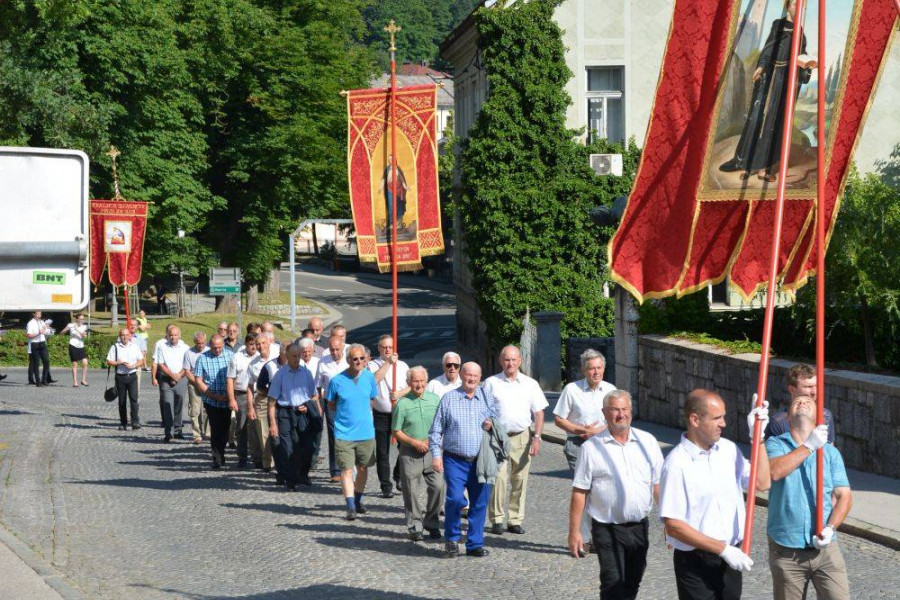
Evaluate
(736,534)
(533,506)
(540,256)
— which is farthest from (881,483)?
(540,256)

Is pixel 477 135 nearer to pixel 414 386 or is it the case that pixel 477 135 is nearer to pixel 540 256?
pixel 540 256

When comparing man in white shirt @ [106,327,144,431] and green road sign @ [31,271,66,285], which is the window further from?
green road sign @ [31,271,66,285]

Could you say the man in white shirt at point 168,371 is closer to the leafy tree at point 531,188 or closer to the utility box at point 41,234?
the utility box at point 41,234

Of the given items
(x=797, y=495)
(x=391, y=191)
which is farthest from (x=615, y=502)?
(x=391, y=191)

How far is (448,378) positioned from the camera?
44.5 ft

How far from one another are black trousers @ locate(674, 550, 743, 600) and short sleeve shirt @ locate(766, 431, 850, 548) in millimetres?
530

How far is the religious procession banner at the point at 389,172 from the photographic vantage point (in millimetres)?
16859

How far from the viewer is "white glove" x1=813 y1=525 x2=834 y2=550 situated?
296 inches

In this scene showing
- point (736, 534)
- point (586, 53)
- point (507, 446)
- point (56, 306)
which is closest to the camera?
point (56, 306)

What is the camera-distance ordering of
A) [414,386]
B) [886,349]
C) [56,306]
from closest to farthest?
1. [56,306]
2. [414,386]
3. [886,349]

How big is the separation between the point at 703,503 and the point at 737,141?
2.99 meters

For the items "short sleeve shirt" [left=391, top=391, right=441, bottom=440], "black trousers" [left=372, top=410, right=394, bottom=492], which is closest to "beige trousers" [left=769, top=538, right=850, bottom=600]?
"short sleeve shirt" [left=391, top=391, right=441, bottom=440]

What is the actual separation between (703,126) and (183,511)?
7941 millimetres

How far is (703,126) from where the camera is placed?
9219 mm
